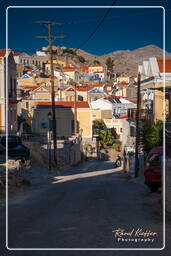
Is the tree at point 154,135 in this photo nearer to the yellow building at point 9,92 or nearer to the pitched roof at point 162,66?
the pitched roof at point 162,66

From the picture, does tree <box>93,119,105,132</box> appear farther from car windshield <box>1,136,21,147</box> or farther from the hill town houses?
car windshield <box>1,136,21,147</box>

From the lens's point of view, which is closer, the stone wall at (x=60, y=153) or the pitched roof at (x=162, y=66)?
the pitched roof at (x=162, y=66)

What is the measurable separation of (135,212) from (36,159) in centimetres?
1938

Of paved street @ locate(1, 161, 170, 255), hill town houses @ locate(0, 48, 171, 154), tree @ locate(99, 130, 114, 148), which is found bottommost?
tree @ locate(99, 130, 114, 148)

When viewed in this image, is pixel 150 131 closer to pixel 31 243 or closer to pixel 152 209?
pixel 152 209

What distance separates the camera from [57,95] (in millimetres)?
66938

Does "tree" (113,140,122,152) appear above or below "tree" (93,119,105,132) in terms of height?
below

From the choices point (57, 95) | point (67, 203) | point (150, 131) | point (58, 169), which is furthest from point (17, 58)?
point (67, 203)

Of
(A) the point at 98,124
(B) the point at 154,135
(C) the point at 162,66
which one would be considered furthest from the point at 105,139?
(B) the point at 154,135

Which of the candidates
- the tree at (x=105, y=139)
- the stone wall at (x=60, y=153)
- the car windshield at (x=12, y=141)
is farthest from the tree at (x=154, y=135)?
the tree at (x=105, y=139)

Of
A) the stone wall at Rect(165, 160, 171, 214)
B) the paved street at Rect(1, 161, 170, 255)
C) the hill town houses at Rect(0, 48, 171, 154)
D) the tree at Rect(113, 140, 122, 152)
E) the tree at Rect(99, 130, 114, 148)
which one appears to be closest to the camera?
→ the paved street at Rect(1, 161, 170, 255)

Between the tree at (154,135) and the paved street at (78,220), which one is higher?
the tree at (154,135)

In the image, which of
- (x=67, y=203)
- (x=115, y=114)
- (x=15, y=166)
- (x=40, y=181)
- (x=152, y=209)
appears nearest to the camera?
(x=152, y=209)

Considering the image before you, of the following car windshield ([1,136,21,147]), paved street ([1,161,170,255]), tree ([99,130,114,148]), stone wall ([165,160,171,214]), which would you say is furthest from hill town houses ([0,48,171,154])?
stone wall ([165,160,171,214])
